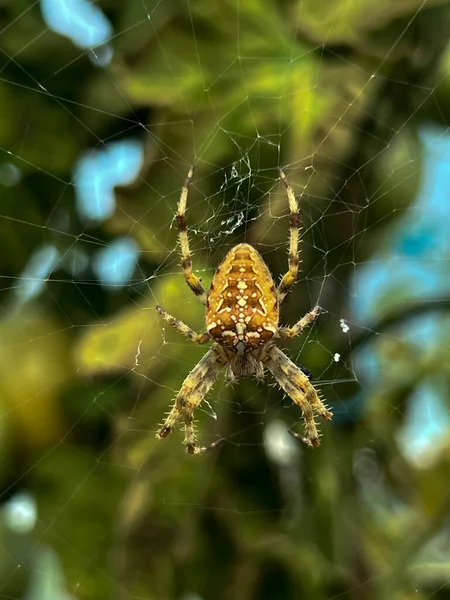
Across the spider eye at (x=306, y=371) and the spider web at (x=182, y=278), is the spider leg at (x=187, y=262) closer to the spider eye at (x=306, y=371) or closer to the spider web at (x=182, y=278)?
the spider web at (x=182, y=278)

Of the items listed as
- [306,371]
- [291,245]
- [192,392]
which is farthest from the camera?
[192,392]

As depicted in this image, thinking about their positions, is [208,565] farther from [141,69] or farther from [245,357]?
[141,69]

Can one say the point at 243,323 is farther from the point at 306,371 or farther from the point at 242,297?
the point at 306,371

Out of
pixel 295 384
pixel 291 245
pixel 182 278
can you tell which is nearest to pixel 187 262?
pixel 182 278

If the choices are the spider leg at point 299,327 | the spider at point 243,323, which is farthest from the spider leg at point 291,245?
the spider leg at point 299,327

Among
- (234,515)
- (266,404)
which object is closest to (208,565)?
(234,515)

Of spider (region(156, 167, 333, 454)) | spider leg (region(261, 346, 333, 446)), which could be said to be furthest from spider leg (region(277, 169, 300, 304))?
spider leg (region(261, 346, 333, 446))
